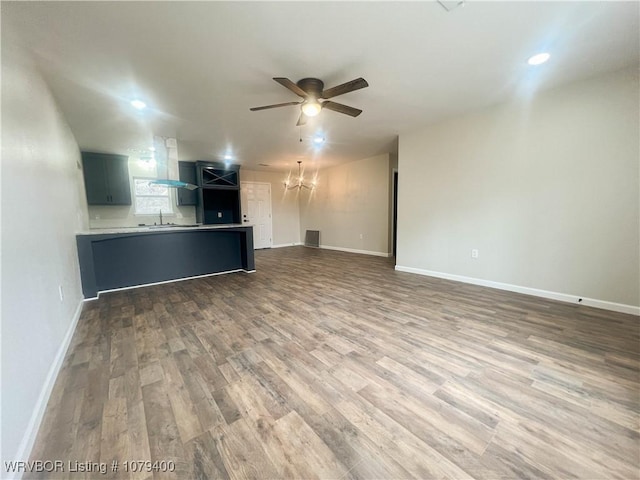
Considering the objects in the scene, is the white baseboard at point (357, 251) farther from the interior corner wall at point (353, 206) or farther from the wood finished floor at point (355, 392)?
the wood finished floor at point (355, 392)

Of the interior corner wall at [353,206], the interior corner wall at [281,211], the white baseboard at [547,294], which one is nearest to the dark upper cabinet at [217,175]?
the interior corner wall at [281,211]

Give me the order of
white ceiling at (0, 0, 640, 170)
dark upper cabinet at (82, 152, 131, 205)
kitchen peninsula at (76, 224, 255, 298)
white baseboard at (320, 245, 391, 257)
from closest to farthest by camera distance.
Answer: white ceiling at (0, 0, 640, 170) < kitchen peninsula at (76, 224, 255, 298) < dark upper cabinet at (82, 152, 131, 205) < white baseboard at (320, 245, 391, 257)

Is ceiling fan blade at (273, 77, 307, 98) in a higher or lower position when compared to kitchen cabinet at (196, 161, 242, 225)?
higher

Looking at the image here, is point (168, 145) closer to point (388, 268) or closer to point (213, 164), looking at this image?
point (213, 164)

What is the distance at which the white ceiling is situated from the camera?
179cm

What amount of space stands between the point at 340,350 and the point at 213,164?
20.7 ft

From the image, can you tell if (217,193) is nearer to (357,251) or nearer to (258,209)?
(258,209)

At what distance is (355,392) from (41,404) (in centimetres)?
185

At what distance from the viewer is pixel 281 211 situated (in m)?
8.44

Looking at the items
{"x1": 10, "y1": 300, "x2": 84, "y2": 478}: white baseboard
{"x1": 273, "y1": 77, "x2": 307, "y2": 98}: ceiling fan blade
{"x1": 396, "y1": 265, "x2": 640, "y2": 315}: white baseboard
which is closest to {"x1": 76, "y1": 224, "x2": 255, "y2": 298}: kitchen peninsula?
{"x1": 10, "y1": 300, "x2": 84, "y2": 478}: white baseboard

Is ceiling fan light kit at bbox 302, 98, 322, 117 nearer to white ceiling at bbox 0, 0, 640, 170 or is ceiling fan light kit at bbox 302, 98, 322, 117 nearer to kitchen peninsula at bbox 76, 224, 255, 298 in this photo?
white ceiling at bbox 0, 0, 640, 170

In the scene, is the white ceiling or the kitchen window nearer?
the white ceiling

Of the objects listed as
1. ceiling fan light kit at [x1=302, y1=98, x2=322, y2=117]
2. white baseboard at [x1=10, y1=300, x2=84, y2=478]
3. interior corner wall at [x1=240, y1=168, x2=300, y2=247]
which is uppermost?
ceiling fan light kit at [x1=302, y1=98, x2=322, y2=117]

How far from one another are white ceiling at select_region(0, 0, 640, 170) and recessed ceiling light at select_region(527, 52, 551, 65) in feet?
0.17
